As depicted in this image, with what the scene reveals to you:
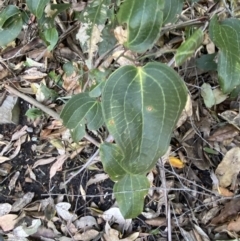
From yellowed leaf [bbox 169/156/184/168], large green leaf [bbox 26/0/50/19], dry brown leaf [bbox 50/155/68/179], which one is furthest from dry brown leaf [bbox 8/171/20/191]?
large green leaf [bbox 26/0/50/19]

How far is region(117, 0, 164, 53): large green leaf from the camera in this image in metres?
0.99

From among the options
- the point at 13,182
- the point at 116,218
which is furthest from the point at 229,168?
the point at 13,182

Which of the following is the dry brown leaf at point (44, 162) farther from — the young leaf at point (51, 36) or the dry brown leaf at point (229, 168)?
the dry brown leaf at point (229, 168)

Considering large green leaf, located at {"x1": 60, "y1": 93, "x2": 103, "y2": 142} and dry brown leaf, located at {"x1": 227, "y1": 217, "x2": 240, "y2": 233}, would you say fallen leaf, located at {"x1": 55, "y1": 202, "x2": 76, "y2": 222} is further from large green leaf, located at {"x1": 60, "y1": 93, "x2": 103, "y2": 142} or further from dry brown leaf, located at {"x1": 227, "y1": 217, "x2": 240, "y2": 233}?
dry brown leaf, located at {"x1": 227, "y1": 217, "x2": 240, "y2": 233}

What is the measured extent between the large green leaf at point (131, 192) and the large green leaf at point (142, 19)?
506mm

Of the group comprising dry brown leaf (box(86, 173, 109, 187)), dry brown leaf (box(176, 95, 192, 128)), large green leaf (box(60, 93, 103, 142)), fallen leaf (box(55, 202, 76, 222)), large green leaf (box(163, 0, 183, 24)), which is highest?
large green leaf (box(163, 0, 183, 24))

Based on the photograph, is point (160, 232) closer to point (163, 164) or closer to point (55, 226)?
point (163, 164)

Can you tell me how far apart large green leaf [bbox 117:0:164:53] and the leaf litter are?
0.50 meters

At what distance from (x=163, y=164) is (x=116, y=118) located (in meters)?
0.67

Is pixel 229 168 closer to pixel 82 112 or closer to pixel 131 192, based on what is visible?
pixel 131 192

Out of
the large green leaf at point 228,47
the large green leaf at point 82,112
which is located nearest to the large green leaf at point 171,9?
the large green leaf at point 228,47

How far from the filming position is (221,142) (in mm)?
1640


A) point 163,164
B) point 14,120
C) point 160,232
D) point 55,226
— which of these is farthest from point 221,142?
point 14,120

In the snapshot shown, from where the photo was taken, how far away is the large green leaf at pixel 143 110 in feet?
3.04
